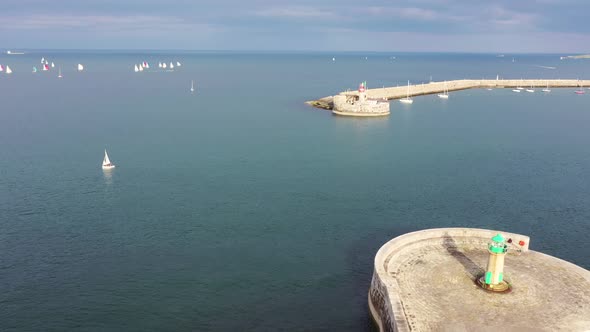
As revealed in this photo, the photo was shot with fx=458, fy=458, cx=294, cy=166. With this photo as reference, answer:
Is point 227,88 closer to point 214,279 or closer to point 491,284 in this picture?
point 214,279

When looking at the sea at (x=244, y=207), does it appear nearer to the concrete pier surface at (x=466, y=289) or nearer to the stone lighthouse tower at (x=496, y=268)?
the concrete pier surface at (x=466, y=289)

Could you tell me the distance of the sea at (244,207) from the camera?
3566cm

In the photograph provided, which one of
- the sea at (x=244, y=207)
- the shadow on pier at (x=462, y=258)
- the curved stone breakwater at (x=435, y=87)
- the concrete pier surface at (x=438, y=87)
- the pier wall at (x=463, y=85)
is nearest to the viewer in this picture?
the shadow on pier at (x=462, y=258)

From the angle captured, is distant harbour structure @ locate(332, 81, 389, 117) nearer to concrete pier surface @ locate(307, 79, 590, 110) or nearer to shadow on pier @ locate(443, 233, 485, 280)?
concrete pier surface @ locate(307, 79, 590, 110)

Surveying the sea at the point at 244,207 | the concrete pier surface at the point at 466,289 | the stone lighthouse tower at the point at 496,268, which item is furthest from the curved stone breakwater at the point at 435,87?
the stone lighthouse tower at the point at 496,268

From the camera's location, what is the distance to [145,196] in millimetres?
58156

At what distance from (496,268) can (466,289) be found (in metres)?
2.32

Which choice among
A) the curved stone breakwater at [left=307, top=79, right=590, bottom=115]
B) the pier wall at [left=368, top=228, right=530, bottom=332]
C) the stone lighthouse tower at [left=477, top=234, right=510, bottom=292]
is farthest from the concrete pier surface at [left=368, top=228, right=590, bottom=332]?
the curved stone breakwater at [left=307, top=79, right=590, bottom=115]

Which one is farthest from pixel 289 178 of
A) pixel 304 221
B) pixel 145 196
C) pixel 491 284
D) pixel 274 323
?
pixel 491 284

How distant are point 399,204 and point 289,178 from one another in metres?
17.0

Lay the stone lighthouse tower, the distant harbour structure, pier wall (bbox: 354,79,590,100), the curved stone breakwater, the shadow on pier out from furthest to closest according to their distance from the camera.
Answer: pier wall (bbox: 354,79,590,100) → the curved stone breakwater → the distant harbour structure → the shadow on pier → the stone lighthouse tower

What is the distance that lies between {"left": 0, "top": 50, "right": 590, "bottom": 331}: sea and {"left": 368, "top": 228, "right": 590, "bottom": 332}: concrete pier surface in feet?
16.4

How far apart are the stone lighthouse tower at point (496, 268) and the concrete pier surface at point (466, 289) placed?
1.48ft

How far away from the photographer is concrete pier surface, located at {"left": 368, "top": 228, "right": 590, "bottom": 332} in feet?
86.2
